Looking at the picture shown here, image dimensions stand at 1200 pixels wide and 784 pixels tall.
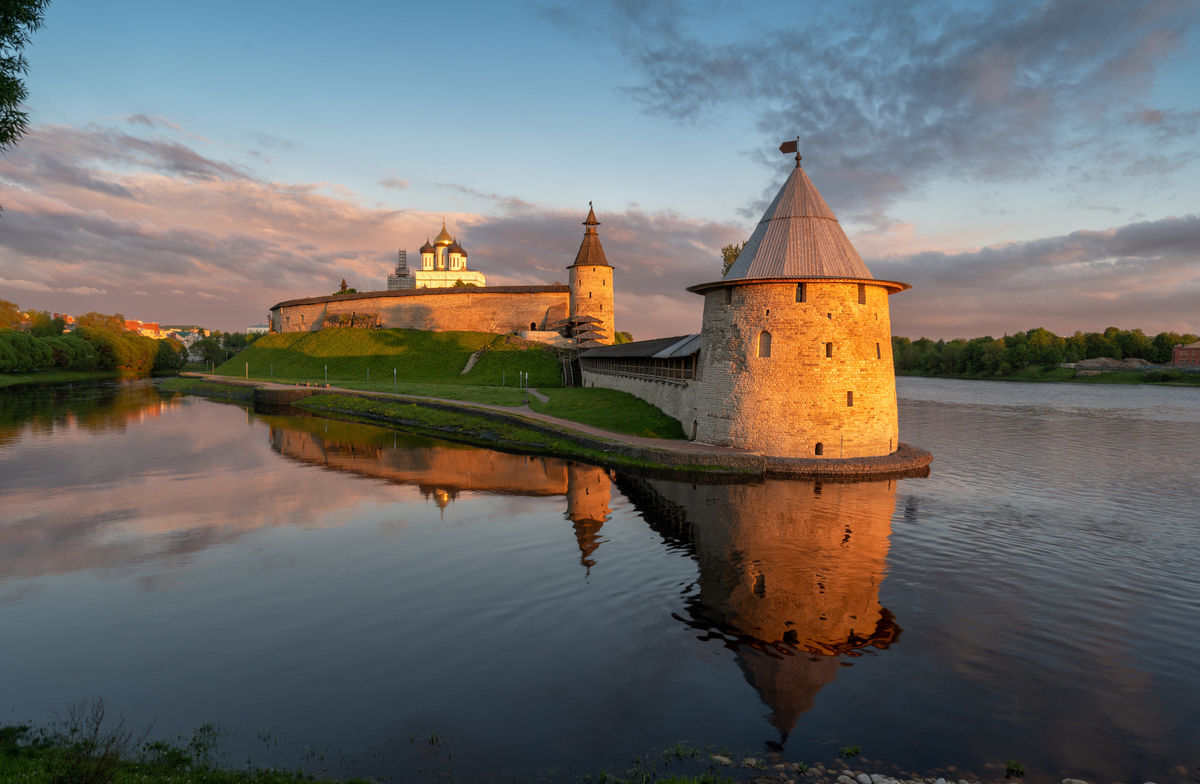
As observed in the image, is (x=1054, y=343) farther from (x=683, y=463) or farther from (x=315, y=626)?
(x=315, y=626)

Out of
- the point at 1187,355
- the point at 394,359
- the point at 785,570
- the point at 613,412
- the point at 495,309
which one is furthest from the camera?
the point at 1187,355

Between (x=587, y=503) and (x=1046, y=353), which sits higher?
(x=1046, y=353)

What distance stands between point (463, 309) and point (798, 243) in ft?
157

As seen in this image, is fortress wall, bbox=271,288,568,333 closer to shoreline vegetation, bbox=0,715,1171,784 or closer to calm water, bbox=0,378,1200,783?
calm water, bbox=0,378,1200,783

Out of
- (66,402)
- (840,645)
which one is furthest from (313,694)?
(66,402)

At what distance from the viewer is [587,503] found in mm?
16797

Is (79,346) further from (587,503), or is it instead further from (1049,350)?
(1049,350)

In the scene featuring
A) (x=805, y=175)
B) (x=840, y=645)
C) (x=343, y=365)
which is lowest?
(x=840, y=645)

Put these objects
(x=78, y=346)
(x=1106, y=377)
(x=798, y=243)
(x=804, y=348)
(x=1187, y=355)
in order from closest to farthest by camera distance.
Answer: (x=804, y=348) → (x=798, y=243) → (x=78, y=346) → (x=1106, y=377) → (x=1187, y=355)

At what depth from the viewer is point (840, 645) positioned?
343 inches

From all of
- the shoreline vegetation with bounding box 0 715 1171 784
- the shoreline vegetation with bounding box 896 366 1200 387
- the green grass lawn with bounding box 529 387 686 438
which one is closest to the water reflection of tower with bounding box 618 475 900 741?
the shoreline vegetation with bounding box 0 715 1171 784

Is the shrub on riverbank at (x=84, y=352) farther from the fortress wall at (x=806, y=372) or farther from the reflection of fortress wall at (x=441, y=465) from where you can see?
the fortress wall at (x=806, y=372)

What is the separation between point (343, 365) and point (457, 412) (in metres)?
31.3

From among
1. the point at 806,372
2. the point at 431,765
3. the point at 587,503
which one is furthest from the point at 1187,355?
the point at 431,765
